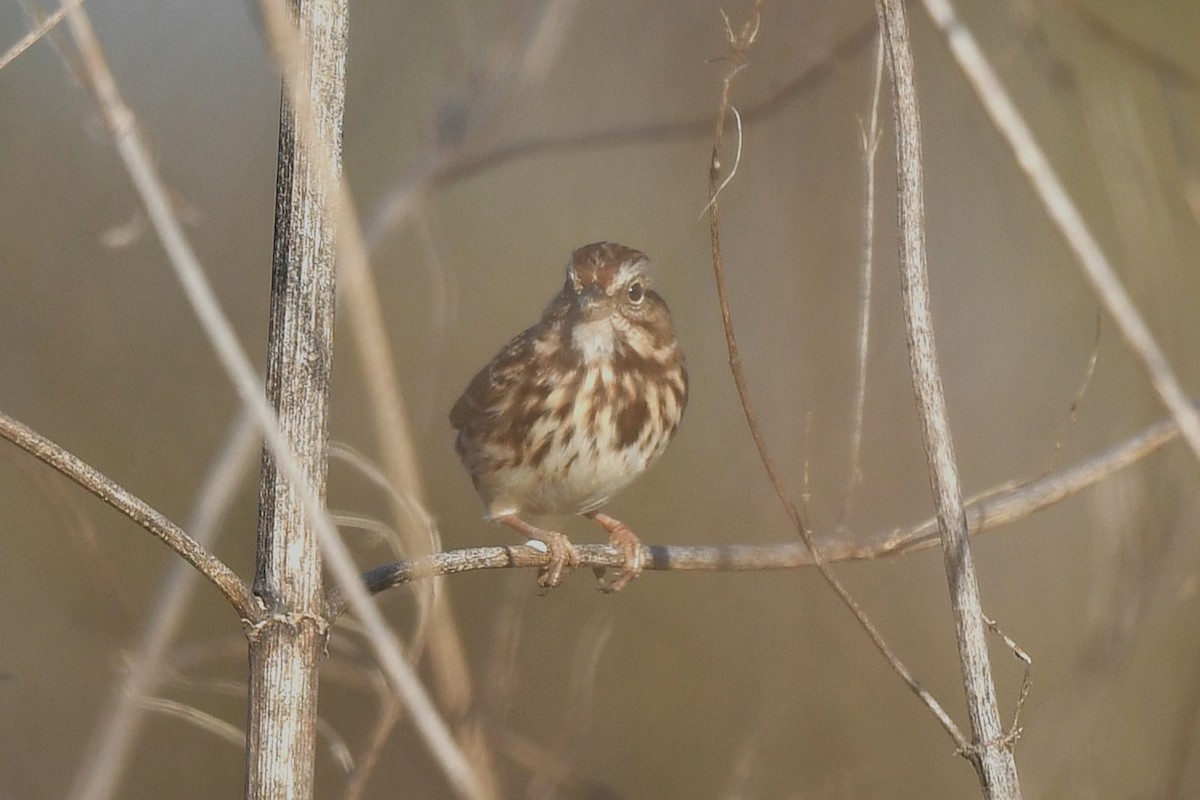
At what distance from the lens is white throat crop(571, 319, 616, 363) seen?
14.3 feet

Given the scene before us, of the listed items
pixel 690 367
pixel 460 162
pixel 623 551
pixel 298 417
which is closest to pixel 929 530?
pixel 623 551

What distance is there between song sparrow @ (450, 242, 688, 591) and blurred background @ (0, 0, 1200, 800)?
3.51 ft

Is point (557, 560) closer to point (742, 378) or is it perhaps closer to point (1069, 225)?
point (742, 378)

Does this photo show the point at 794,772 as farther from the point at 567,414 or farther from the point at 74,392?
the point at 74,392

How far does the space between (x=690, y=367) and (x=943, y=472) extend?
196 inches

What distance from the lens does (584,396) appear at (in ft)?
14.2

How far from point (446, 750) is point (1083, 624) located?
6.04m

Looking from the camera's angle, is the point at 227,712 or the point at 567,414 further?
the point at 227,712

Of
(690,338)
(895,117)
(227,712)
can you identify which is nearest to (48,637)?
(227,712)

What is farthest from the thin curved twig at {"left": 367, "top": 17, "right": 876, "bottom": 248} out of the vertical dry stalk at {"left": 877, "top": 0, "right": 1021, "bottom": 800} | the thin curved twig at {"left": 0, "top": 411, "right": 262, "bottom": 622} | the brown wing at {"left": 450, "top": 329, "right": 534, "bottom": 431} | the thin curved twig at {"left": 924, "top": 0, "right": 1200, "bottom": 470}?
the thin curved twig at {"left": 924, "top": 0, "right": 1200, "bottom": 470}

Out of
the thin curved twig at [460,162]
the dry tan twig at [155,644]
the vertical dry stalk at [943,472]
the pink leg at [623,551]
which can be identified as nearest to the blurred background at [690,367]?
the pink leg at [623,551]

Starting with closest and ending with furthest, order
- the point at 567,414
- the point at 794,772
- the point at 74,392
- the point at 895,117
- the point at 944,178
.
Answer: the point at 895,117, the point at 567,414, the point at 794,772, the point at 944,178, the point at 74,392

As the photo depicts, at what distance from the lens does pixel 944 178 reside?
662 centimetres

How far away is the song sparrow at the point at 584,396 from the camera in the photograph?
4.30 m
